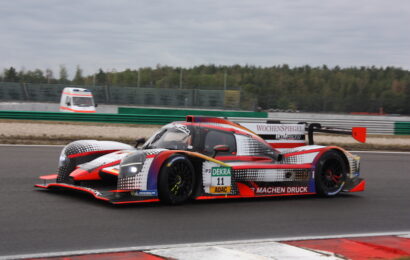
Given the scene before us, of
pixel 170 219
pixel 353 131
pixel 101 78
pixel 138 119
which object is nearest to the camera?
pixel 170 219

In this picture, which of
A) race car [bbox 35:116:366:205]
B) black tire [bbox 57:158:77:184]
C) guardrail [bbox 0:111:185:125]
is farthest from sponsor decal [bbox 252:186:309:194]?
guardrail [bbox 0:111:185:125]

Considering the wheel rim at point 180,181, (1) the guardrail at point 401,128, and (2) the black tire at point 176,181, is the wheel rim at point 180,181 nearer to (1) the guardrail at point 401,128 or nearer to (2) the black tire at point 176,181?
(2) the black tire at point 176,181

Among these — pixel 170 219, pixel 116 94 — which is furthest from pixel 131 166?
pixel 116 94

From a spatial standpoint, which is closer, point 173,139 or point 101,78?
point 173,139

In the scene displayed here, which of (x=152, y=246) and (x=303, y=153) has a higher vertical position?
Answer: (x=303, y=153)

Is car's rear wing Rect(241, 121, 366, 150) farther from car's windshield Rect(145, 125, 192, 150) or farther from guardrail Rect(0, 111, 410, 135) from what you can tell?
guardrail Rect(0, 111, 410, 135)

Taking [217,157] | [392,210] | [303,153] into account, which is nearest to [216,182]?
[217,157]

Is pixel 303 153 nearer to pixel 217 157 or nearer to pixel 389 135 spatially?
pixel 217 157

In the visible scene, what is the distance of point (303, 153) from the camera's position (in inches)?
375

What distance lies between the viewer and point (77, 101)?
97.6 feet

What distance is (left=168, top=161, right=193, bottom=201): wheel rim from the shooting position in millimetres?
7809

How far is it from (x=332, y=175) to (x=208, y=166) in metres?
2.67

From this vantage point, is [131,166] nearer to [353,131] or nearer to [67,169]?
[67,169]

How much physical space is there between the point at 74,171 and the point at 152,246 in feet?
10.4
